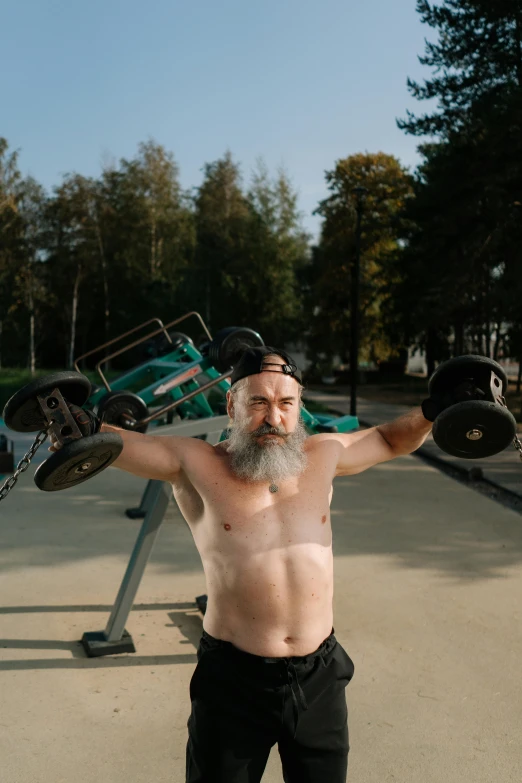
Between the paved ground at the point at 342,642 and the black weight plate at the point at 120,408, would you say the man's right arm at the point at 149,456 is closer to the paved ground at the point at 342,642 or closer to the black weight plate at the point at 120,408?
the paved ground at the point at 342,642

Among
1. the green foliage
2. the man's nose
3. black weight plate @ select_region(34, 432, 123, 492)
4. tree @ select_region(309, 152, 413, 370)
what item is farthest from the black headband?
the green foliage

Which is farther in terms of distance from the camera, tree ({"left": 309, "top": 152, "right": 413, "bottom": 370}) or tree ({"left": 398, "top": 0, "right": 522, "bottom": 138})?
tree ({"left": 309, "top": 152, "right": 413, "bottom": 370})

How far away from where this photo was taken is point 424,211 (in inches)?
875

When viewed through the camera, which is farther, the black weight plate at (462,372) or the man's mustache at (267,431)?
the black weight plate at (462,372)

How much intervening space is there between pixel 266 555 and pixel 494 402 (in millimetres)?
837

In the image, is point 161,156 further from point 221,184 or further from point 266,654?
point 266,654

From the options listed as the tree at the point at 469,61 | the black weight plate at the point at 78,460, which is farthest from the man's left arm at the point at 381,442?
the tree at the point at 469,61

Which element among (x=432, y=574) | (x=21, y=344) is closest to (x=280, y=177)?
(x=21, y=344)

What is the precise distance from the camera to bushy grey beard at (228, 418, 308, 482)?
2268 mm

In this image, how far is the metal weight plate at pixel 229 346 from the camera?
5.02 m

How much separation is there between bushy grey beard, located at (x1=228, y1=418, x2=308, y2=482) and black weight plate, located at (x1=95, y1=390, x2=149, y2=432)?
10.1 ft

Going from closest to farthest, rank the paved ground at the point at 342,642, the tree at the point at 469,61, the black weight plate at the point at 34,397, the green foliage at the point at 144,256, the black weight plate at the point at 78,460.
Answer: the black weight plate at the point at 78,460 → the black weight plate at the point at 34,397 → the paved ground at the point at 342,642 → the tree at the point at 469,61 → the green foliage at the point at 144,256

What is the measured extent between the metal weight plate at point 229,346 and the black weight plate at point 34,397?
2693mm

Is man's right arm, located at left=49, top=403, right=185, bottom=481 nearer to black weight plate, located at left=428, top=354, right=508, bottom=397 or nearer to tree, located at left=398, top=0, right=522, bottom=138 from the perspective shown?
black weight plate, located at left=428, top=354, right=508, bottom=397
